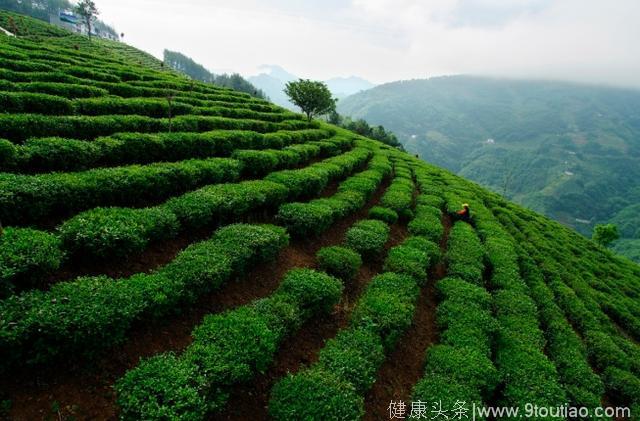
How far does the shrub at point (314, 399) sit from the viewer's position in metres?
6.39

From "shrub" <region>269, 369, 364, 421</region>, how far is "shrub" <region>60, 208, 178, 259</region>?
16.5ft

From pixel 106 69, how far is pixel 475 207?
31.7 m

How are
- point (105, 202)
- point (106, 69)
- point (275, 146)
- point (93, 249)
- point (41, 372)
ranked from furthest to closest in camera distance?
point (106, 69) < point (275, 146) < point (105, 202) < point (93, 249) < point (41, 372)

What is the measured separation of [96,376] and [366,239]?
32.6ft

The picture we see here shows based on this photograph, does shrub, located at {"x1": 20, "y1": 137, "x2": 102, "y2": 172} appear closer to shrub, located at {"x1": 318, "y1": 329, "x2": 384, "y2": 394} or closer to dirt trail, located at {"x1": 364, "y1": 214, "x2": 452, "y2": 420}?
shrub, located at {"x1": 318, "y1": 329, "x2": 384, "y2": 394}

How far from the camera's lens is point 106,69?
2866cm

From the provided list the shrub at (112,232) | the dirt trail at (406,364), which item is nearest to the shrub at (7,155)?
the shrub at (112,232)

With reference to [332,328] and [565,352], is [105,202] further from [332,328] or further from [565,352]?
[565,352]

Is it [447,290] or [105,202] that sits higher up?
[105,202]

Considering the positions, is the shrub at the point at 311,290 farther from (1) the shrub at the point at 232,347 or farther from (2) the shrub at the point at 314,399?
(2) the shrub at the point at 314,399

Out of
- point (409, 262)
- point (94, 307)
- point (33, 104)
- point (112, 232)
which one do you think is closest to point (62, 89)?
point (33, 104)

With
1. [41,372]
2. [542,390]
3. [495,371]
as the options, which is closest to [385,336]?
[495,371]

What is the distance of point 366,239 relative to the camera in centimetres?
1397

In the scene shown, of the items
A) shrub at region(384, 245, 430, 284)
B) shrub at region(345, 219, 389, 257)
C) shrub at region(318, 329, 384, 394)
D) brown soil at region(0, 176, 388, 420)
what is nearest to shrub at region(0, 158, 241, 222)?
brown soil at region(0, 176, 388, 420)
